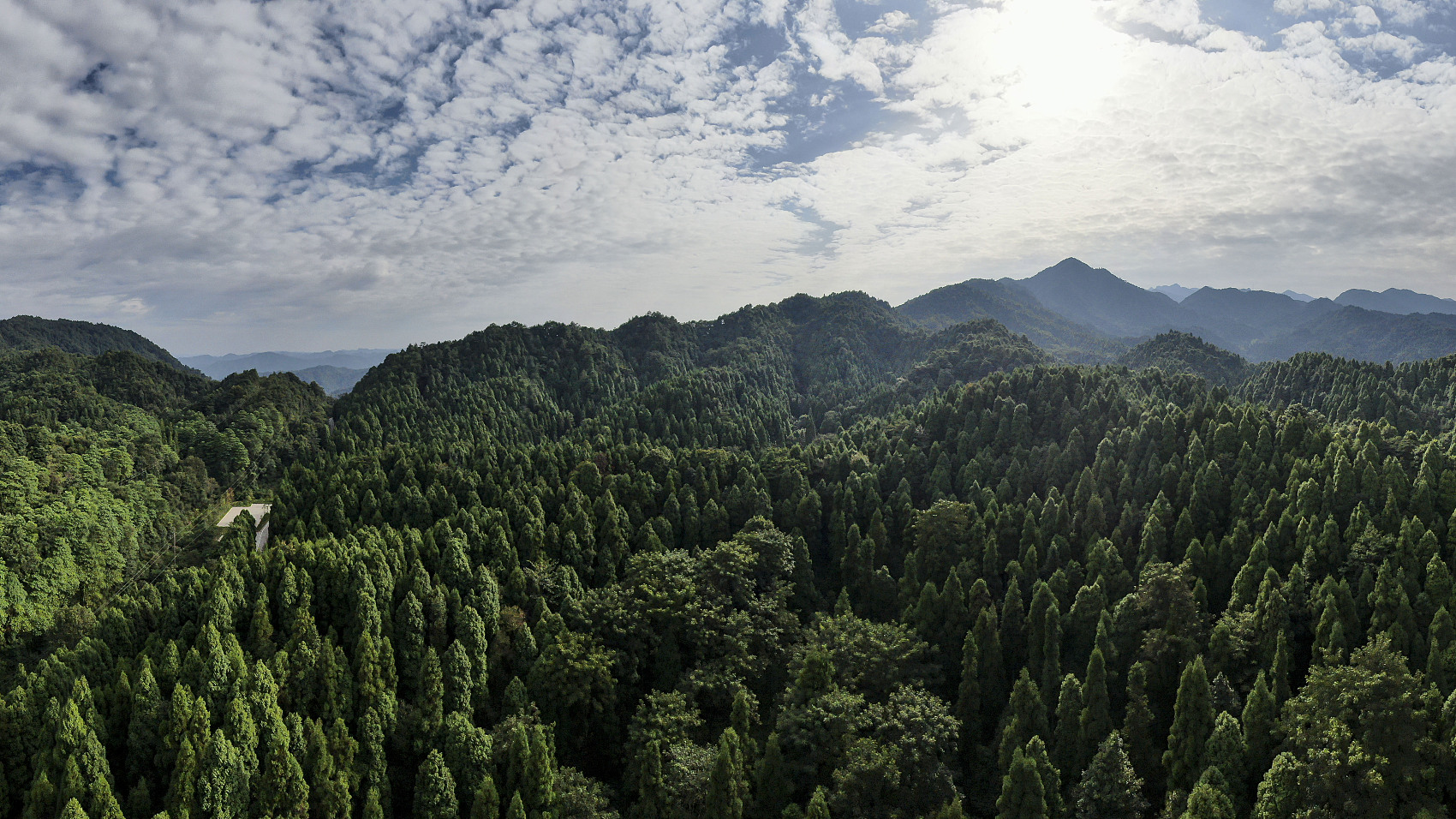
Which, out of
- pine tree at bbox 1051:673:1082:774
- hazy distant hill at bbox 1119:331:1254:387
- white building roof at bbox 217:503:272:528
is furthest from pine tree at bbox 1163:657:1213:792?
hazy distant hill at bbox 1119:331:1254:387

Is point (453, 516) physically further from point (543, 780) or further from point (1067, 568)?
point (1067, 568)

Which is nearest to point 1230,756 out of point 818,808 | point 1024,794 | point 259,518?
point 1024,794

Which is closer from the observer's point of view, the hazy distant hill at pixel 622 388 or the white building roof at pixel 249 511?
the white building roof at pixel 249 511

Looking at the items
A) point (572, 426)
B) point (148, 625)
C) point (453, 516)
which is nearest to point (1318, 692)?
point (453, 516)

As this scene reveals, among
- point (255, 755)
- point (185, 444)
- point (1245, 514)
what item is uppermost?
point (185, 444)

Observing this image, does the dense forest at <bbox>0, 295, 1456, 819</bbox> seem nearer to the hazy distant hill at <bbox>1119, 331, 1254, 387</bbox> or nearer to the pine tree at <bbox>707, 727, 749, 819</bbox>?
the pine tree at <bbox>707, 727, 749, 819</bbox>

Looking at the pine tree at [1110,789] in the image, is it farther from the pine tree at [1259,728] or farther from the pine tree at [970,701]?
the pine tree at [970,701]

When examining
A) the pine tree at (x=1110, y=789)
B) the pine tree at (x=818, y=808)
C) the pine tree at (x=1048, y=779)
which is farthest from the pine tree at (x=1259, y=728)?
the pine tree at (x=818, y=808)
